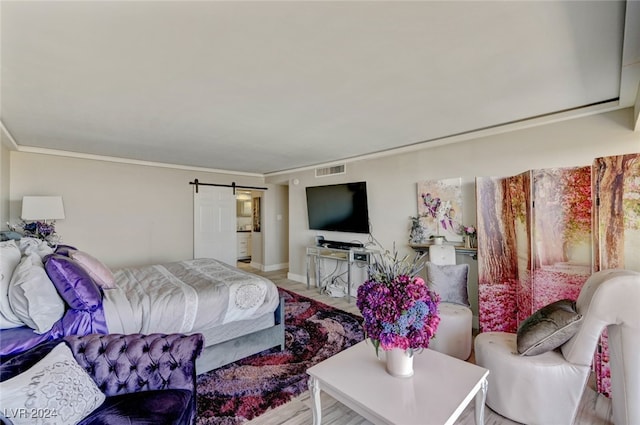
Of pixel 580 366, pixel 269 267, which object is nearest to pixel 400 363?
pixel 580 366

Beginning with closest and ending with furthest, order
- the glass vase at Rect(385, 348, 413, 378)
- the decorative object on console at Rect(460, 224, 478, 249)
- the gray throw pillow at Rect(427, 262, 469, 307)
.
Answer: the glass vase at Rect(385, 348, 413, 378) → the gray throw pillow at Rect(427, 262, 469, 307) → the decorative object on console at Rect(460, 224, 478, 249)

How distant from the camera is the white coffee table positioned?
1.31 meters

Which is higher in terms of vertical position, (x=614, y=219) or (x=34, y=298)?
(x=614, y=219)

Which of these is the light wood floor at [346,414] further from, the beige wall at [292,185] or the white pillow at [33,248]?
the white pillow at [33,248]

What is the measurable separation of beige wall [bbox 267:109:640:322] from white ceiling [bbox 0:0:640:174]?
0.81 ft

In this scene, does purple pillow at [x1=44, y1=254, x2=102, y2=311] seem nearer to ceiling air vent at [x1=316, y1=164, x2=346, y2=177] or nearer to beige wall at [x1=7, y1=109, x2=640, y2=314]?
beige wall at [x1=7, y1=109, x2=640, y2=314]

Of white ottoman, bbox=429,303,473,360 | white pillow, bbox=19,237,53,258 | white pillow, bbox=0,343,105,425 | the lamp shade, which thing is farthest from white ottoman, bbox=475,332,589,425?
the lamp shade

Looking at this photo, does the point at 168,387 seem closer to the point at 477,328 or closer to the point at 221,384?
the point at 221,384

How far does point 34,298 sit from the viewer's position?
1693mm

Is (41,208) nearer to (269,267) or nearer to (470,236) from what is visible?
(269,267)

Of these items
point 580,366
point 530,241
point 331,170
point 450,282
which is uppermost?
point 331,170

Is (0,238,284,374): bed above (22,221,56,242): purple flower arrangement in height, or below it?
below

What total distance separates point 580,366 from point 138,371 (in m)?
2.61

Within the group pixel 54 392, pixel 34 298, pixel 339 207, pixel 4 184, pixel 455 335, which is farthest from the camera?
pixel 339 207
